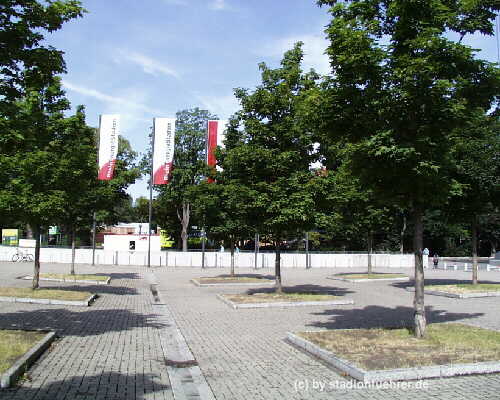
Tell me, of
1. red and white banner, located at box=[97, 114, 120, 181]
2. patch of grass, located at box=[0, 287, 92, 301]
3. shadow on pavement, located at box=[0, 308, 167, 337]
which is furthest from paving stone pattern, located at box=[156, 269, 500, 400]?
red and white banner, located at box=[97, 114, 120, 181]

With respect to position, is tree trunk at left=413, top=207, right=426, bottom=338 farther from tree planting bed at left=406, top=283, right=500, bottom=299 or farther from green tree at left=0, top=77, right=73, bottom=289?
green tree at left=0, top=77, right=73, bottom=289

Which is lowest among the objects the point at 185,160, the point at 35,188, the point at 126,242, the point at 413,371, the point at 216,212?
the point at 413,371

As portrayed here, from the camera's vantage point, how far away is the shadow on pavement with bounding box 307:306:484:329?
11562 mm

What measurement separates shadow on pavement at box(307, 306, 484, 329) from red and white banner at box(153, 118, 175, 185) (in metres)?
21.5

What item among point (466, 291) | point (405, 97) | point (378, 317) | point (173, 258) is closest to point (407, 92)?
point (405, 97)

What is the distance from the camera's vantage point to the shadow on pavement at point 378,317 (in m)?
11.6

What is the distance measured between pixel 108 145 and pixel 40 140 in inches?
696

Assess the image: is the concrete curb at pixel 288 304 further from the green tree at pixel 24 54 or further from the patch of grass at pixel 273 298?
the green tree at pixel 24 54

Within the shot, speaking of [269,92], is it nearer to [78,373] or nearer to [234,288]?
[234,288]

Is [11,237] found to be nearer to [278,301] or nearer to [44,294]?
[44,294]

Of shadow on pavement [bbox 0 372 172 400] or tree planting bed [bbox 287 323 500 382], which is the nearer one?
shadow on pavement [bbox 0 372 172 400]

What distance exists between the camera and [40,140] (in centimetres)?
1158

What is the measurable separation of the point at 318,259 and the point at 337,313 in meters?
27.6

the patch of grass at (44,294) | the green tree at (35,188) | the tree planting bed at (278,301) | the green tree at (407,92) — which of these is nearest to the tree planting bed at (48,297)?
the patch of grass at (44,294)
